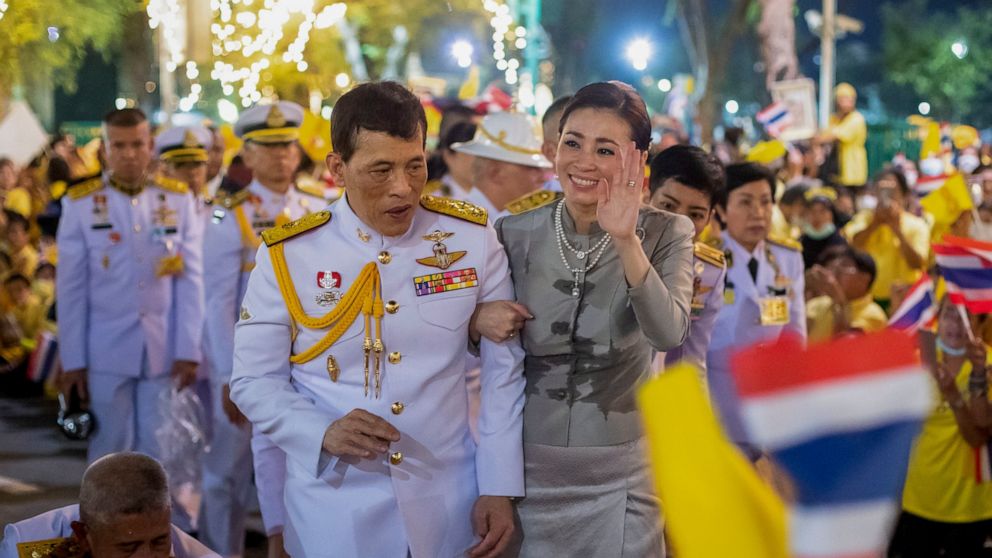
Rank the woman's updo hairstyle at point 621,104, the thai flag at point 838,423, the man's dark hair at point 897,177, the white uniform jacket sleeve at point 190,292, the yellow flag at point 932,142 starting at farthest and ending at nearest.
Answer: the yellow flag at point 932,142, the man's dark hair at point 897,177, the white uniform jacket sleeve at point 190,292, the woman's updo hairstyle at point 621,104, the thai flag at point 838,423

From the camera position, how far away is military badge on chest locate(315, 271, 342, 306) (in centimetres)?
342

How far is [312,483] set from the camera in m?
3.43

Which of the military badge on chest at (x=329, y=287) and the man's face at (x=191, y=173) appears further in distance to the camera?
the man's face at (x=191, y=173)

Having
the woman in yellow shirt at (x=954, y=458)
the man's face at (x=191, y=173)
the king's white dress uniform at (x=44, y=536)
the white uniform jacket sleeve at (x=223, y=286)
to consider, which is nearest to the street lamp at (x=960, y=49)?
the man's face at (x=191, y=173)

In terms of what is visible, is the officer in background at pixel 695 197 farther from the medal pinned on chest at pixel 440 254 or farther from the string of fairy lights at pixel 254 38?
the string of fairy lights at pixel 254 38

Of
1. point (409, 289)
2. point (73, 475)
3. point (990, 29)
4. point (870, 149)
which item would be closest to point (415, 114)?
point (409, 289)

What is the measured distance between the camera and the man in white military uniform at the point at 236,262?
636cm

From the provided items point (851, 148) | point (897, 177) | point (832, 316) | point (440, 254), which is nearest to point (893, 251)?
point (897, 177)

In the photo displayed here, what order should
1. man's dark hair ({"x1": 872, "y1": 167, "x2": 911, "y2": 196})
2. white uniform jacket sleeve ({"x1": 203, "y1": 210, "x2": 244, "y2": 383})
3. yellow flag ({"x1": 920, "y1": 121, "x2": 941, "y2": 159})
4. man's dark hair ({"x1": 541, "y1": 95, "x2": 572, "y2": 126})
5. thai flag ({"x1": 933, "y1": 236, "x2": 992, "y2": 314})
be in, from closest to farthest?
man's dark hair ({"x1": 541, "y1": 95, "x2": 572, "y2": 126}), white uniform jacket sleeve ({"x1": 203, "y1": 210, "x2": 244, "y2": 383}), thai flag ({"x1": 933, "y1": 236, "x2": 992, "y2": 314}), man's dark hair ({"x1": 872, "y1": 167, "x2": 911, "y2": 196}), yellow flag ({"x1": 920, "y1": 121, "x2": 941, "y2": 159})

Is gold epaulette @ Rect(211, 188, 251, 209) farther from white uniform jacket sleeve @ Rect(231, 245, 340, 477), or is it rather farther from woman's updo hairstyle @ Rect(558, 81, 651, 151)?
woman's updo hairstyle @ Rect(558, 81, 651, 151)

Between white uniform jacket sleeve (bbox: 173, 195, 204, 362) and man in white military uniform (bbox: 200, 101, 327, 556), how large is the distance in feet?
0.42

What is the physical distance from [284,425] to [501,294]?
719mm

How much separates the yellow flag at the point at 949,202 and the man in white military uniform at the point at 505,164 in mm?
4192

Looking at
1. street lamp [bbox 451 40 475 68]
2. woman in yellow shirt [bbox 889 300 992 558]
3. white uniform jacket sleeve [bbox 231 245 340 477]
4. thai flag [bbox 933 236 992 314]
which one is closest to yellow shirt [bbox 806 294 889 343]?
woman in yellow shirt [bbox 889 300 992 558]
